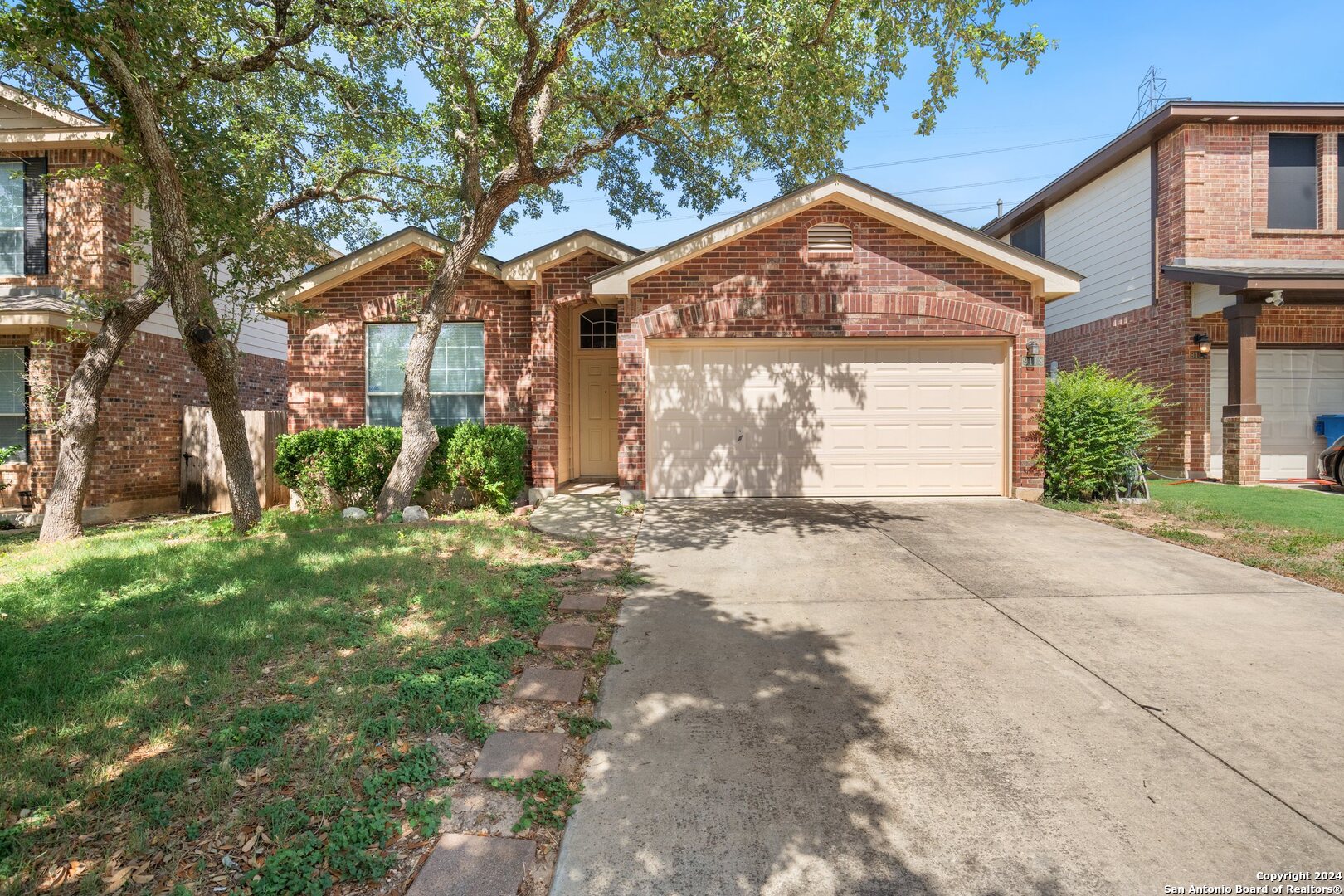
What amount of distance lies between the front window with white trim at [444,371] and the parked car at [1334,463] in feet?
45.5

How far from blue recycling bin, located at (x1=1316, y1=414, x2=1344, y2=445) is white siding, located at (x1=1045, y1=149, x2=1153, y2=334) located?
3673 millimetres

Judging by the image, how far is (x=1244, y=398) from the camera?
401 inches

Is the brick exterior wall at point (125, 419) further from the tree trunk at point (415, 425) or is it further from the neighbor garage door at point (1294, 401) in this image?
the neighbor garage door at point (1294, 401)

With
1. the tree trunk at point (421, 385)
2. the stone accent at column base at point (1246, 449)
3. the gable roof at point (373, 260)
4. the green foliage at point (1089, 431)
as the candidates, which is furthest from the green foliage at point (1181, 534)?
the gable roof at point (373, 260)

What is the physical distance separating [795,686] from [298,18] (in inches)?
414

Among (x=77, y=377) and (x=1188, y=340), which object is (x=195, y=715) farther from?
(x=1188, y=340)

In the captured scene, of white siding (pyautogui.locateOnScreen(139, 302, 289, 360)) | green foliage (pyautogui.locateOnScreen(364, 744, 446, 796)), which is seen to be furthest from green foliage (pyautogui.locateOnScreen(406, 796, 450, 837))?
white siding (pyautogui.locateOnScreen(139, 302, 289, 360))

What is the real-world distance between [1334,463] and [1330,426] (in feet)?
6.82

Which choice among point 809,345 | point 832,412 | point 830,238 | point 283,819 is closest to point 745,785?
point 283,819

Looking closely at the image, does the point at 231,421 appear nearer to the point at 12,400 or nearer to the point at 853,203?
the point at 12,400

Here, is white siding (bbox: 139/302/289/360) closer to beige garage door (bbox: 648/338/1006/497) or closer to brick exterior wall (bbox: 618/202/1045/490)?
brick exterior wall (bbox: 618/202/1045/490)

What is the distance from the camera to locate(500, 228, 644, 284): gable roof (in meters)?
9.64

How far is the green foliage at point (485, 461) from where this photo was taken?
29.1ft

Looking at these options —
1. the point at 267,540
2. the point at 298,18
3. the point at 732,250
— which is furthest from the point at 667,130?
the point at 267,540
